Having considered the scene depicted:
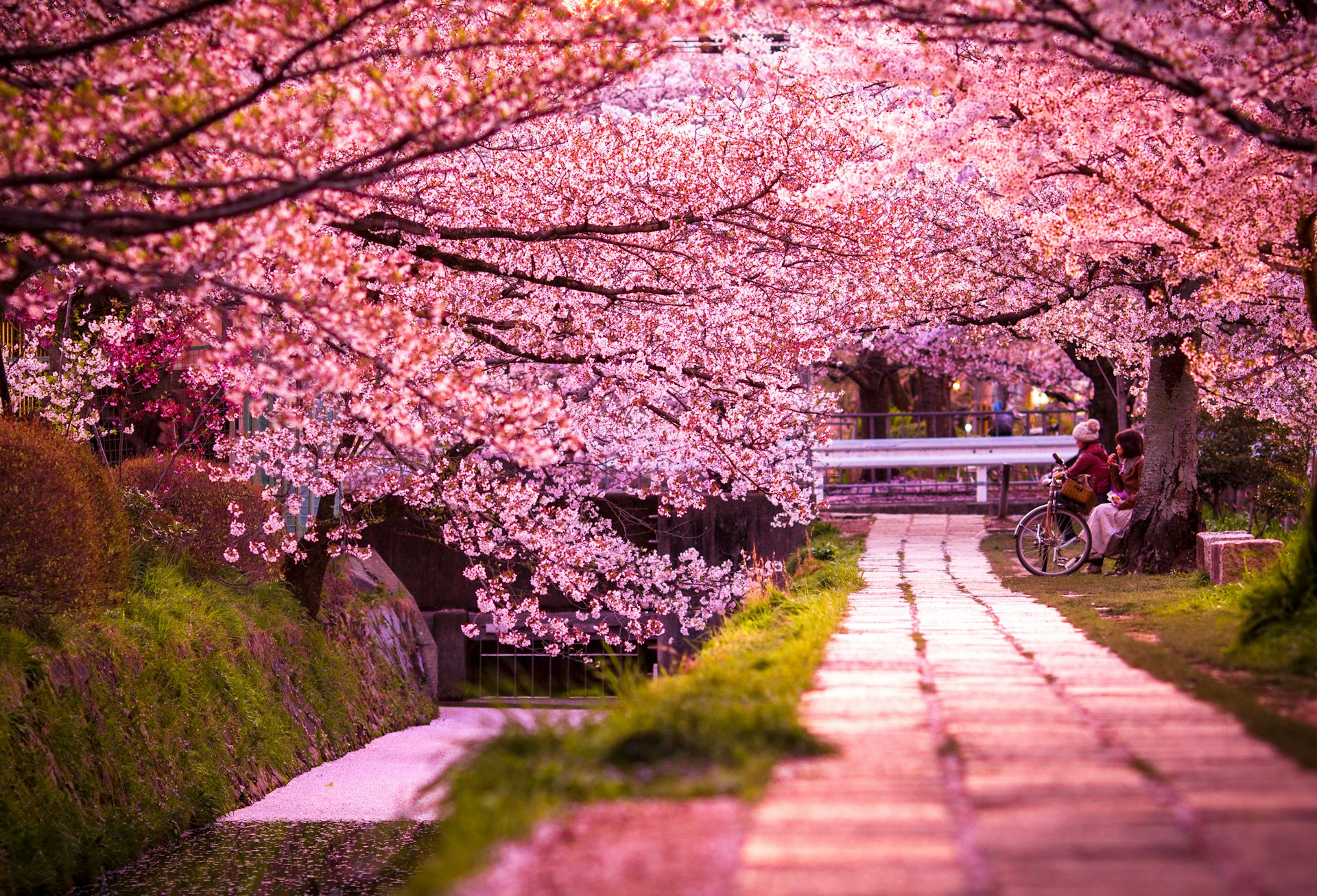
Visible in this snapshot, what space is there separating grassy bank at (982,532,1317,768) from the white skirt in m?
1.75

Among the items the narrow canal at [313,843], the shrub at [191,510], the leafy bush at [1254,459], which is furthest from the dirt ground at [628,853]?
the leafy bush at [1254,459]

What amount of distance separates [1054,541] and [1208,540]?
84.5 inches

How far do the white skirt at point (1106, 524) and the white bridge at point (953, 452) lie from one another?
895cm

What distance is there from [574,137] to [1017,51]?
406 cm

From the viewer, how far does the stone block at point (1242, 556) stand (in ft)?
36.3

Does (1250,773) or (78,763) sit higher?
(1250,773)

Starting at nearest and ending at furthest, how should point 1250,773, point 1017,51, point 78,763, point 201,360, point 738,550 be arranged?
1. point 1250,773
2. point 201,360
3. point 1017,51
4. point 78,763
5. point 738,550

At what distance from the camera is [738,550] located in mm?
17844

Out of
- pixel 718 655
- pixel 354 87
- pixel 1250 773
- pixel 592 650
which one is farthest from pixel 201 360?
pixel 592 650

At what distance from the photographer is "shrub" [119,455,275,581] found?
1284cm

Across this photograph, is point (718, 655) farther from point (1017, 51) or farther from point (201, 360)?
point (1017, 51)

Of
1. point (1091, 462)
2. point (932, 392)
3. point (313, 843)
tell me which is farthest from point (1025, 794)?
point (932, 392)

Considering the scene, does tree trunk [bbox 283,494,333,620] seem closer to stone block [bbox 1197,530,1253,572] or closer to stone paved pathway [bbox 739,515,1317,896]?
stone paved pathway [bbox 739,515,1317,896]

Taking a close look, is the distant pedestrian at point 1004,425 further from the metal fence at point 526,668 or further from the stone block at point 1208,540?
the stone block at point 1208,540
